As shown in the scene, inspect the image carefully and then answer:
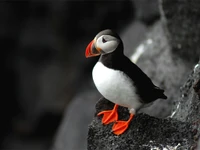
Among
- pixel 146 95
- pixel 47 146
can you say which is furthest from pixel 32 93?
pixel 146 95

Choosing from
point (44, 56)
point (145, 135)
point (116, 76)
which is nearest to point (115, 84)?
point (116, 76)

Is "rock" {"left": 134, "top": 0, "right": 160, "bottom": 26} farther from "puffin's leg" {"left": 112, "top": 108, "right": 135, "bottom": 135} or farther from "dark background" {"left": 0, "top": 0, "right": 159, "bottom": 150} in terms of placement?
"puffin's leg" {"left": 112, "top": 108, "right": 135, "bottom": 135}

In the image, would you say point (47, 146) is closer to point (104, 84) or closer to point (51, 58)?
point (51, 58)

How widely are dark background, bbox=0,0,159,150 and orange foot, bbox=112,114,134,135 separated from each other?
556 cm

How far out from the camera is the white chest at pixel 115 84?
3688mm

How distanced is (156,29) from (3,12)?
3921 mm

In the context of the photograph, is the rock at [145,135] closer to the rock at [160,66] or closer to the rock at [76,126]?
the rock at [160,66]

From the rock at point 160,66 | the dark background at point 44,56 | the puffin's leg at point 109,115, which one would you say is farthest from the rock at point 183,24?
the dark background at point 44,56

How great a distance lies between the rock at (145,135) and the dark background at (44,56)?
5560mm

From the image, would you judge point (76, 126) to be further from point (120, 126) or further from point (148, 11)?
point (120, 126)

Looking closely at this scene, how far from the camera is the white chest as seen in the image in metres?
3.69

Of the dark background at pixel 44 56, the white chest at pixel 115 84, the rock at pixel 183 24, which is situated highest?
the white chest at pixel 115 84

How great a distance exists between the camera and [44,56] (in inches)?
399

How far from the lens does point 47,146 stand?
9961 millimetres
